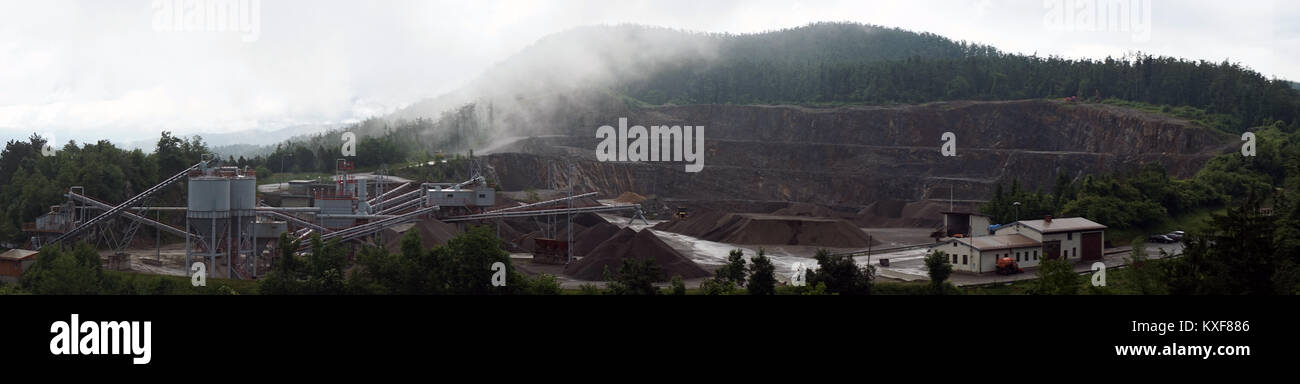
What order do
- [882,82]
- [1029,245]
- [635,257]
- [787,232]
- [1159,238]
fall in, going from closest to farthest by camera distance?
[635,257] → [1029,245] → [1159,238] → [787,232] → [882,82]

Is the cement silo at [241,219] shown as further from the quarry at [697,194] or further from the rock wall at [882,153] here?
the rock wall at [882,153]

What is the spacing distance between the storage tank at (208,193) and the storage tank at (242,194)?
26.2 inches

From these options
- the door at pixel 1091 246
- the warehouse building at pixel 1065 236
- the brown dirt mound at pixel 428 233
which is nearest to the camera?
the warehouse building at pixel 1065 236

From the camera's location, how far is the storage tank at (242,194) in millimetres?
45438

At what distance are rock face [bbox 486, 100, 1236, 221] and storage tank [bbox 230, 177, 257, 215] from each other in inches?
2056

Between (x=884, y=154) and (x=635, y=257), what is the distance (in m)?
73.6

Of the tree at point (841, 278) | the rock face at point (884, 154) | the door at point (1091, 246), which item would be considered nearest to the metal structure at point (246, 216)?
the tree at point (841, 278)

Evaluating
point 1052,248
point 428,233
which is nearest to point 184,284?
point 428,233

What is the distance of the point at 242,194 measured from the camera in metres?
45.6

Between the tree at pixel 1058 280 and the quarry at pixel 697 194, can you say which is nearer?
the tree at pixel 1058 280

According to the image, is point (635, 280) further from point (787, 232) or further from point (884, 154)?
point (884, 154)

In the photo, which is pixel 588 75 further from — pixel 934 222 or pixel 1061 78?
pixel 934 222

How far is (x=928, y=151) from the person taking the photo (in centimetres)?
11631
